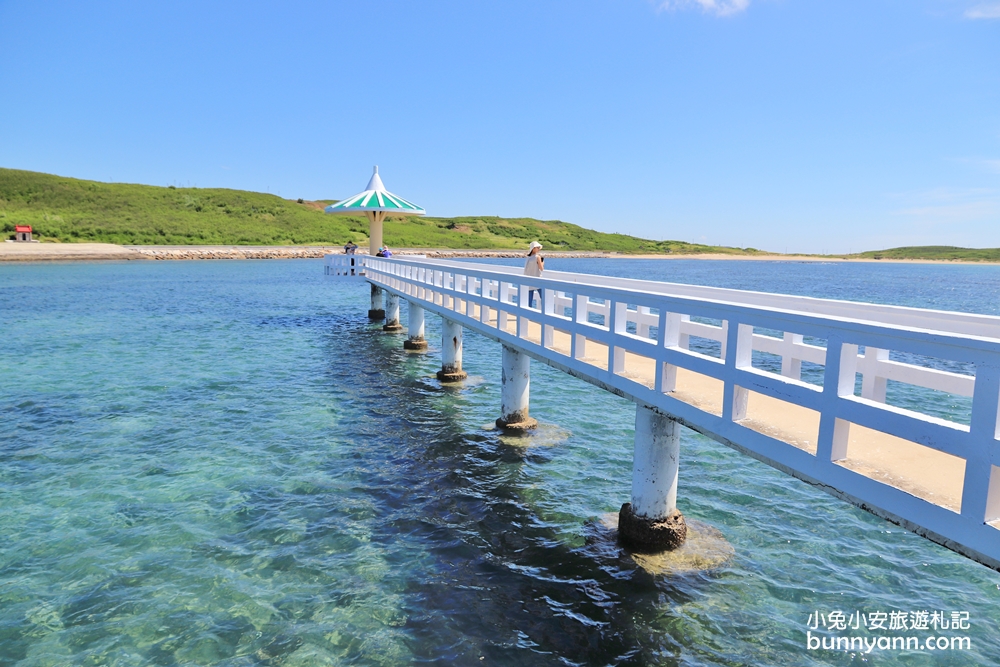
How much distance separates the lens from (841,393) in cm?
477

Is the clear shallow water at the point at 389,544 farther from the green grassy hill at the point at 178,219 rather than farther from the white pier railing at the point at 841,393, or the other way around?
the green grassy hill at the point at 178,219

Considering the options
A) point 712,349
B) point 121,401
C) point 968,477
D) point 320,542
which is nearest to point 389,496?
point 320,542

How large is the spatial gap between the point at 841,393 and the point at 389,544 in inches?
232

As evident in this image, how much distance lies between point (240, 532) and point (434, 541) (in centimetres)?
261

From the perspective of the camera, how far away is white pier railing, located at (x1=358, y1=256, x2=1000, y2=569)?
397cm

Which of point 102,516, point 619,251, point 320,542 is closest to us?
point 320,542

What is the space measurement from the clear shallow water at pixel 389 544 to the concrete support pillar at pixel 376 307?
15.5 metres

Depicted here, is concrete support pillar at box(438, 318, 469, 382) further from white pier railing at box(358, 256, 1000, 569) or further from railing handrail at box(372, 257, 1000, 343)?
white pier railing at box(358, 256, 1000, 569)

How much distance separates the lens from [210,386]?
17.8 meters

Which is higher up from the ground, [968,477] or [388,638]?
[968,477]

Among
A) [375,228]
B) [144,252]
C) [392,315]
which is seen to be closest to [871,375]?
[392,315]

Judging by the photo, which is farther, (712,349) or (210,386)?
(712,349)

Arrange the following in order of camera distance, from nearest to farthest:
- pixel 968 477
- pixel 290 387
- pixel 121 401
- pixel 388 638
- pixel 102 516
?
pixel 968 477
pixel 388 638
pixel 102 516
pixel 121 401
pixel 290 387

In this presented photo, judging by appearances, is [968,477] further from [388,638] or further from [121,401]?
[121,401]
